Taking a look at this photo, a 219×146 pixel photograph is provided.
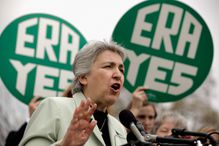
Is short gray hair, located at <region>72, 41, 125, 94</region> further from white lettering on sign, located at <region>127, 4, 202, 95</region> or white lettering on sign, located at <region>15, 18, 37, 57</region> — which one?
white lettering on sign, located at <region>127, 4, 202, 95</region>

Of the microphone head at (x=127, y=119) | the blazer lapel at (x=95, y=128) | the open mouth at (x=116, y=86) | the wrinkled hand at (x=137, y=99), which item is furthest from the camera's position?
the wrinkled hand at (x=137, y=99)

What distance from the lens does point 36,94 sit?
3.99 m

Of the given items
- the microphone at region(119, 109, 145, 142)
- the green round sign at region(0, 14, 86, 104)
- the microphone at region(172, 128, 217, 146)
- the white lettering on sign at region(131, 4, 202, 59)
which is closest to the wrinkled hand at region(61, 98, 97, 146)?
the microphone at region(119, 109, 145, 142)

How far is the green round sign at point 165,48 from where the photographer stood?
4242 mm

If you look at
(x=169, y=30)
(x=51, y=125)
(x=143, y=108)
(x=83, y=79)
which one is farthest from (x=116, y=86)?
(x=169, y=30)

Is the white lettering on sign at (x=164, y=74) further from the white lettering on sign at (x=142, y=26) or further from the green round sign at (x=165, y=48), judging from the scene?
the white lettering on sign at (x=142, y=26)

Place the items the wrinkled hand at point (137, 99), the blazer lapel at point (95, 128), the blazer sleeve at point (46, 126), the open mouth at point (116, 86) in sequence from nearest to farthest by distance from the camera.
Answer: the blazer sleeve at point (46, 126)
the blazer lapel at point (95, 128)
the open mouth at point (116, 86)
the wrinkled hand at point (137, 99)

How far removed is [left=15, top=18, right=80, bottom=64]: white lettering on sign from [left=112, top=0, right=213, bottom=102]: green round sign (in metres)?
0.34

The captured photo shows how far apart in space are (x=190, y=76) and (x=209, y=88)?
0.21 m

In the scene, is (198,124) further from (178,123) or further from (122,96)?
(122,96)

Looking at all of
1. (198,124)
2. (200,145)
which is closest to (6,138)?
(198,124)

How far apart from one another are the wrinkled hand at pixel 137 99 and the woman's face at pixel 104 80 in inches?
48.3

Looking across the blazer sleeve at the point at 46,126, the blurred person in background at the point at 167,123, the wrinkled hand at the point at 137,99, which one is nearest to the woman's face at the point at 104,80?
the blazer sleeve at the point at 46,126

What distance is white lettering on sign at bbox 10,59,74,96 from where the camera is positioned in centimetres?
396
